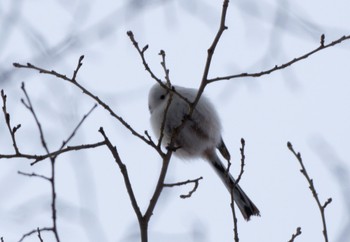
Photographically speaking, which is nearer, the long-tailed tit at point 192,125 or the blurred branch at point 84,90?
the blurred branch at point 84,90

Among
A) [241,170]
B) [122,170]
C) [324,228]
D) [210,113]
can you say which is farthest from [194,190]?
[210,113]

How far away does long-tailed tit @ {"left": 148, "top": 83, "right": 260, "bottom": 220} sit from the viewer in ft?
10.8

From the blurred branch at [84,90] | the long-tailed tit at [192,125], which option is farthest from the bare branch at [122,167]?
the long-tailed tit at [192,125]

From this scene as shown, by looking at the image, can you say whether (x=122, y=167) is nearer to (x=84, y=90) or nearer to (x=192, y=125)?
(x=84, y=90)

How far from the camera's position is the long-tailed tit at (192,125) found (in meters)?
3.29

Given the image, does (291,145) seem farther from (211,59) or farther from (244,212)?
(244,212)

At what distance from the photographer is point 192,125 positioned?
11.0 feet

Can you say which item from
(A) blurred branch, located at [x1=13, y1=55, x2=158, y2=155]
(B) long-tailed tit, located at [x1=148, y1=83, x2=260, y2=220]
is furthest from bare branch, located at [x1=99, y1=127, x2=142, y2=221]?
(B) long-tailed tit, located at [x1=148, y1=83, x2=260, y2=220]

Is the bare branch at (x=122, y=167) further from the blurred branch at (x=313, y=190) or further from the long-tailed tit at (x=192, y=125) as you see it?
the long-tailed tit at (x=192, y=125)

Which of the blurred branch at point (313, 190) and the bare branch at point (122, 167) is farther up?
the bare branch at point (122, 167)

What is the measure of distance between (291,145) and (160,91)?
5.05 ft

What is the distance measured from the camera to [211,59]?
2.22 m

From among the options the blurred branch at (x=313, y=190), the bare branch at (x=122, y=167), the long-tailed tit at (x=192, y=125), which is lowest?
the blurred branch at (x=313, y=190)

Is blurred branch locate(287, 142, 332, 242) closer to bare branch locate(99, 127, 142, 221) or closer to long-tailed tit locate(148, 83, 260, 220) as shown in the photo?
bare branch locate(99, 127, 142, 221)
